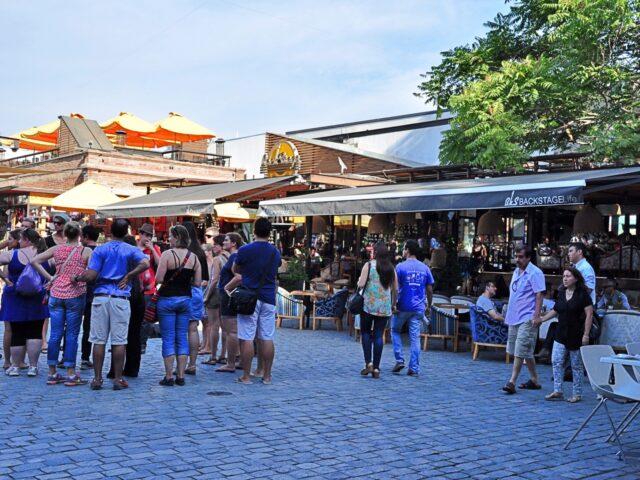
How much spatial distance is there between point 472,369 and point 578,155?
679cm

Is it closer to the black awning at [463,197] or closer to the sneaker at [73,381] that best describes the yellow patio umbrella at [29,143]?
the black awning at [463,197]

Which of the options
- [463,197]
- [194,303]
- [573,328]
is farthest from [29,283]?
[463,197]

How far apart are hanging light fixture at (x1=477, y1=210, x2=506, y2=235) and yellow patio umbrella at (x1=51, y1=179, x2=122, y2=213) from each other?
10191 millimetres

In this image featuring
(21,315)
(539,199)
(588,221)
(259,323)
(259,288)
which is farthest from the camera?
(588,221)

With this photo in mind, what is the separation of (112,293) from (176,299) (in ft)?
2.30

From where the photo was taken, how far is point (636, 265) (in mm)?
13977

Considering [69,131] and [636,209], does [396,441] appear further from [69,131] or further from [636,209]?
[69,131]

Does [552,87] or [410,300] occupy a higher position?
[552,87]

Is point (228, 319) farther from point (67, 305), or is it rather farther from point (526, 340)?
point (526, 340)

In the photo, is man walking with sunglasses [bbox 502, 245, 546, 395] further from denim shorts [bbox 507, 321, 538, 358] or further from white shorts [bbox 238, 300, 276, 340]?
white shorts [bbox 238, 300, 276, 340]

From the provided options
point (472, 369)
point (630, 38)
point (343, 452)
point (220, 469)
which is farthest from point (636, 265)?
point (220, 469)

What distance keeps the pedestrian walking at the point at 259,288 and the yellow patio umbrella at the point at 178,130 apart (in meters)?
21.1

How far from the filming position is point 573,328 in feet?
24.4

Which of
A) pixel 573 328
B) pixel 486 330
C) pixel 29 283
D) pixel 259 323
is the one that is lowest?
pixel 486 330
